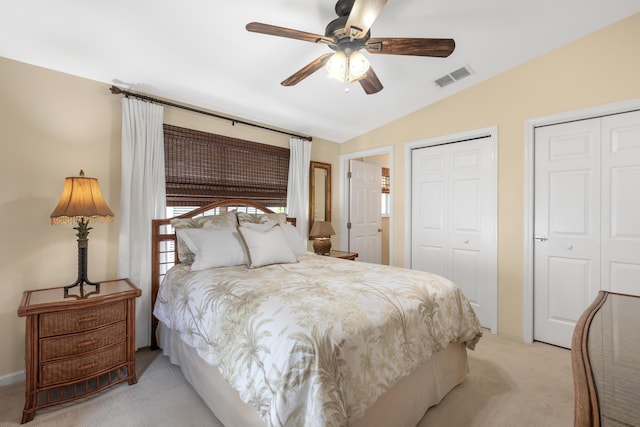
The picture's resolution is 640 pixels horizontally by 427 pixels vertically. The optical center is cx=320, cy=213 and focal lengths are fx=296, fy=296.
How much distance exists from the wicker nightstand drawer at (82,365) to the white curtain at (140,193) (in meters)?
0.60

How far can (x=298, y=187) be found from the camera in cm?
391

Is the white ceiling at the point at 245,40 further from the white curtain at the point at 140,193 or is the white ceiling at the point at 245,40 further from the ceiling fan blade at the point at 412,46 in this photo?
the ceiling fan blade at the point at 412,46

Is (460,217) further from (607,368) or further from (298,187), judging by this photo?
(607,368)

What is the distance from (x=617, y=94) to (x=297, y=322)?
3257 mm

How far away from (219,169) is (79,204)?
1.41m

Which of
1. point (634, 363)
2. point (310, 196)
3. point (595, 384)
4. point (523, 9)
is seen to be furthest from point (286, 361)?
point (310, 196)

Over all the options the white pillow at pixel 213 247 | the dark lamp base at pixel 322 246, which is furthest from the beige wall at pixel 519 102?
the white pillow at pixel 213 247

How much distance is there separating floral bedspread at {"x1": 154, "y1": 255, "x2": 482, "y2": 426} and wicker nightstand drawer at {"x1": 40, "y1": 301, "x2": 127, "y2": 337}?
346 mm

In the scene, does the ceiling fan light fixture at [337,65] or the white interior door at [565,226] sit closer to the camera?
the ceiling fan light fixture at [337,65]

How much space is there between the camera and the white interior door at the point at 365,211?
15.3 ft

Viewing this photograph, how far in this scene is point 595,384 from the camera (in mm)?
697

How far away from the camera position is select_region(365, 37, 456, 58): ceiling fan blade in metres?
1.78

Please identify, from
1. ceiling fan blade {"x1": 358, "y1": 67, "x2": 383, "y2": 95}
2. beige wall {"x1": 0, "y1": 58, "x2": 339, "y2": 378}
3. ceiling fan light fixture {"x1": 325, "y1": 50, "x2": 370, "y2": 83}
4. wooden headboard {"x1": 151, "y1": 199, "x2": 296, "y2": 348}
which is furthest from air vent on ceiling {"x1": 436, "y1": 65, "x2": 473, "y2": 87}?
beige wall {"x1": 0, "y1": 58, "x2": 339, "y2": 378}

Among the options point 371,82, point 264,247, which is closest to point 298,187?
point 264,247
